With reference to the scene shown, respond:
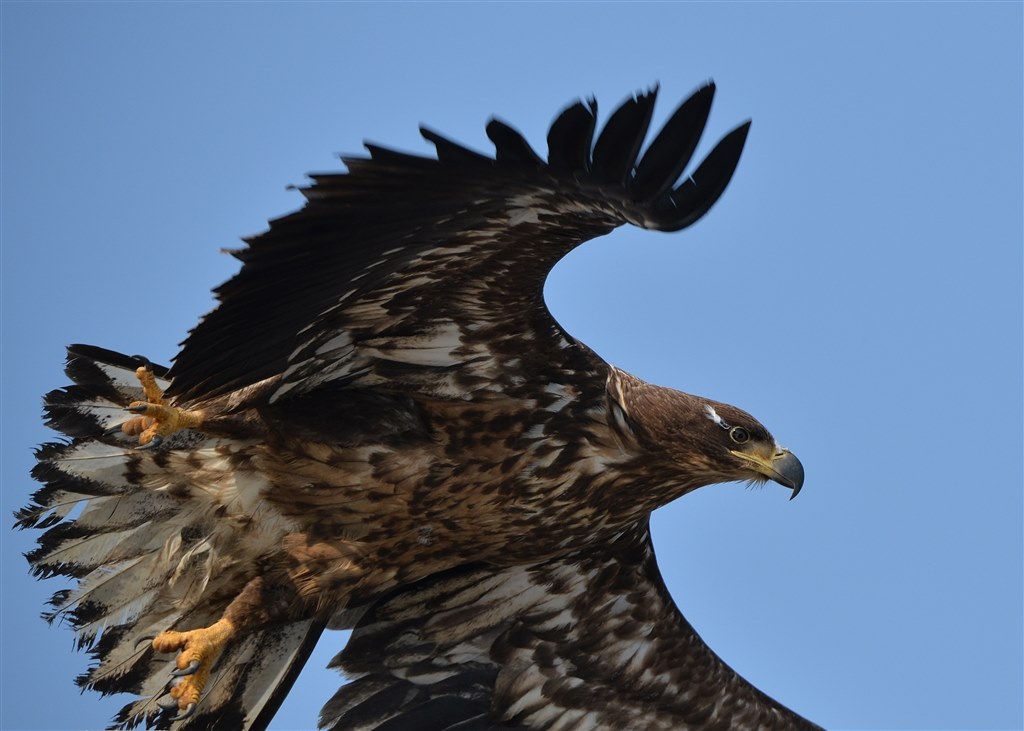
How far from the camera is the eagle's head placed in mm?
8562

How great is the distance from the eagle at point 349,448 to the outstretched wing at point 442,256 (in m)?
0.01

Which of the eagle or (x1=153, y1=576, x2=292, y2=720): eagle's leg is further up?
the eagle

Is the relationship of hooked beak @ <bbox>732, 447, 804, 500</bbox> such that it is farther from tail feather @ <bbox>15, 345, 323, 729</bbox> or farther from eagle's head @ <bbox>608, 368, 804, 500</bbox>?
tail feather @ <bbox>15, 345, 323, 729</bbox>

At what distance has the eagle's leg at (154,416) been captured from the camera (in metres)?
8.04

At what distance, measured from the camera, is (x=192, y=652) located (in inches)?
331

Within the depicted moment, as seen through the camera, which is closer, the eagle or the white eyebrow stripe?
the eagle

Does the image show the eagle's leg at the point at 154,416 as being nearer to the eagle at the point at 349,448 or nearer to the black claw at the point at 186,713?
the eagle at the point at 349,448

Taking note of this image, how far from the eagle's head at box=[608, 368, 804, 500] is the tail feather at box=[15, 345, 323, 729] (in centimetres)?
196

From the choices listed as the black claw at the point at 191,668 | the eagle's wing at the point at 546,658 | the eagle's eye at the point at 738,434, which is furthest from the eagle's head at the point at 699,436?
the black claw at the point at 191,668

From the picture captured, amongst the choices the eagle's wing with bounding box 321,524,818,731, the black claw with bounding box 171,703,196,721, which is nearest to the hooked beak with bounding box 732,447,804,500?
the eagle's wing with bounding box 321,524,818,731

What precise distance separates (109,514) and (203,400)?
107 cm

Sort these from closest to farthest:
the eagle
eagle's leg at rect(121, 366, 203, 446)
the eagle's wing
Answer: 1. the eagle
2. eagle's leg at rect(121, 366, 203, 446)
3. the eagle's wing

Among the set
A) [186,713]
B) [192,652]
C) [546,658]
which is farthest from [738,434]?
[186,713]

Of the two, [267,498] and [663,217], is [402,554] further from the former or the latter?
[663,217]
